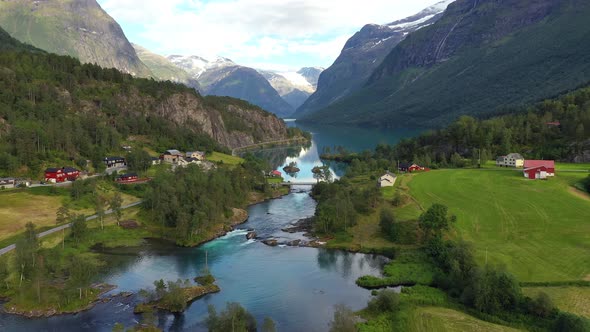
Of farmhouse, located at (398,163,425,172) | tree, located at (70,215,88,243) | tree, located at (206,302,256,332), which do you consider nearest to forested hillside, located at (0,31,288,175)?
tree, located at (70,215,88,243)

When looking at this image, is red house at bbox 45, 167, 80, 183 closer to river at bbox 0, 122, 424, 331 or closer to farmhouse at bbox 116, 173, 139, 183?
farmhouse at bbox 116, 173, 139, 183

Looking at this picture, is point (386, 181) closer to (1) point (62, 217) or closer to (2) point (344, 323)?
(2) point (344, 323)

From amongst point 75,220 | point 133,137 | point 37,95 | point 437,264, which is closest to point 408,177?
point 437,264

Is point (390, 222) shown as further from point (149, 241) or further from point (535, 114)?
point (535, 114)

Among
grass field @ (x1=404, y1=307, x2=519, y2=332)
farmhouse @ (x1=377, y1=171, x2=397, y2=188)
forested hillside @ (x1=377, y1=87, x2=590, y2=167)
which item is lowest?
grass field @ (x1=404, y1=307, x2=519, y2=332)

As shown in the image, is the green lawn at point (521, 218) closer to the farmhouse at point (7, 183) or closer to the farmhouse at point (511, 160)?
the farmhouse at point (511, 160)

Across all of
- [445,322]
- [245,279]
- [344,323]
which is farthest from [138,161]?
[445,322]

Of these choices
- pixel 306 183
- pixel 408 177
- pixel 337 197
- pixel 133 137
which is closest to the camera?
pixel 337 197
